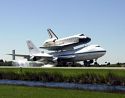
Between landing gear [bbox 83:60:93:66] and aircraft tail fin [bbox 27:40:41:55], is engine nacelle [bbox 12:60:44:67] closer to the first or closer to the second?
aircraft tail fin [bbox 27:40:41:55]

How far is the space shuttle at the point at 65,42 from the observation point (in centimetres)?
10893

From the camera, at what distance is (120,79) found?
30.2 metres

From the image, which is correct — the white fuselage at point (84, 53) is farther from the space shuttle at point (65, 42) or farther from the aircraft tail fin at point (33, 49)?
the aircraft tail fin at point (33, 49)

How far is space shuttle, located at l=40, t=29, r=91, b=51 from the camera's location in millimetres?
108931

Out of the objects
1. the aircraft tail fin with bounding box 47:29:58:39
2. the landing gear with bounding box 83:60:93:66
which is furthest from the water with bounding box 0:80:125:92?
the aircraft tail fin with bounding box 47:29:58:39

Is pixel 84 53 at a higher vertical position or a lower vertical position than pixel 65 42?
lower

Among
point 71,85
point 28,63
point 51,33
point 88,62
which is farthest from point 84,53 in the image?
point 71,85

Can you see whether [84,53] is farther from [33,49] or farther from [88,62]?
[33,49]

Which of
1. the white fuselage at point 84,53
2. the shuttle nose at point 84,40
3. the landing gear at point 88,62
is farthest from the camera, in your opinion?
the shuttle nose at point 84,40

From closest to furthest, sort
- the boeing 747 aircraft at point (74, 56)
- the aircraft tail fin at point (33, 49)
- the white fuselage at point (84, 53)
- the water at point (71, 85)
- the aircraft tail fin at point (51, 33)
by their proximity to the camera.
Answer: the water at point (71, 85) → the white fuselage at point (84, 53) → the boeing 747 aircraft at point (74, 56) → the aircraft tail fin at point (33, 49) → the aircraft tail fin at point (51, 33)

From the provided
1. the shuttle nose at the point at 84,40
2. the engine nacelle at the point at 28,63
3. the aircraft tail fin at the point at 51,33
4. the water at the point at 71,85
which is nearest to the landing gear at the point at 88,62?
the shuttle nose at the point at 84,40

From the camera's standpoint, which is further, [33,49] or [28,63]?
[33,49]

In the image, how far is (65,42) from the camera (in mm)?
114500

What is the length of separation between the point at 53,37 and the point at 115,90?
10180 centimetres
